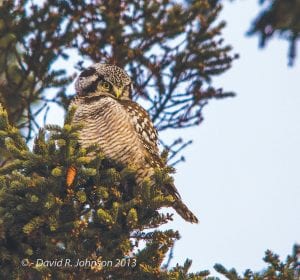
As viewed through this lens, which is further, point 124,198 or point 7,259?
point 124,198

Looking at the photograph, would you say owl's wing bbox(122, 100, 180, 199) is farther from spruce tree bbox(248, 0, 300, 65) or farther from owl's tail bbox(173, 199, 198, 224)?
spruce tree bbox(248, 0, 300, 65)

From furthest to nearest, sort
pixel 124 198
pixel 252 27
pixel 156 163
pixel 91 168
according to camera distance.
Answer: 1. pixel 156 163
2. pixel 124 198
3. pixel 91 168
4. pixel 252 27

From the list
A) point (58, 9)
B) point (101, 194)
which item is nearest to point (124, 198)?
point (101, 194)

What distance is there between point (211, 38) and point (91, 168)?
259 cm

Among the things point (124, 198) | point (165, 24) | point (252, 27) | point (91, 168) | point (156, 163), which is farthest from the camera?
point (165, 24)

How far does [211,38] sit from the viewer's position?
18.7ft

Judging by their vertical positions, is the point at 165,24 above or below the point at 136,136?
above

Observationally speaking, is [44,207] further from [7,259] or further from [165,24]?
[165,24]

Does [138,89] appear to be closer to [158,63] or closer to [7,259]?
[158,63]

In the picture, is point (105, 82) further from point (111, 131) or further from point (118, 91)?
point (111, 131)

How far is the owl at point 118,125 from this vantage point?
464 cm

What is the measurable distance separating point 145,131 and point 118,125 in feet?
0.93

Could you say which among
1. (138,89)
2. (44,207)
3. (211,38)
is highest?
(211,38)

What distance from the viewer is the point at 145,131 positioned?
16.2ft
